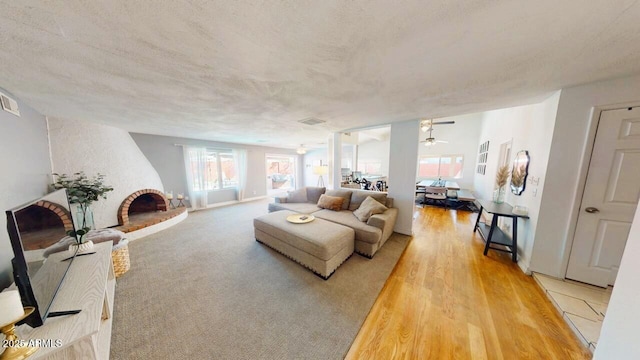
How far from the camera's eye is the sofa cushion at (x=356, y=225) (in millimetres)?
2516

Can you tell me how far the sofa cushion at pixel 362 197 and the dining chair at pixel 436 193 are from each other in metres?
2.83

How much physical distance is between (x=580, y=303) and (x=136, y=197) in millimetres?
6871

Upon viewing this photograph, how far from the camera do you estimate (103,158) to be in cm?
333

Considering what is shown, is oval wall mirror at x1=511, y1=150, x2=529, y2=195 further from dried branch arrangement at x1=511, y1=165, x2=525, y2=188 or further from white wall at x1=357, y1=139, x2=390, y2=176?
white wall at x1=357, y1=139, x2=390, y2=176

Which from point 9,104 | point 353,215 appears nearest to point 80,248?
point 9,104

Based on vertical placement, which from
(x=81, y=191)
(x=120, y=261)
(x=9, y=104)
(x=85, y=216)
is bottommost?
(x=120, y=261)

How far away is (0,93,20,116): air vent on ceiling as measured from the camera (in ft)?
5.68

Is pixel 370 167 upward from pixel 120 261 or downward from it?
upward

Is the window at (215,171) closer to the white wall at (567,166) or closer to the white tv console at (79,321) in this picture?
the white tv console at (79,321)

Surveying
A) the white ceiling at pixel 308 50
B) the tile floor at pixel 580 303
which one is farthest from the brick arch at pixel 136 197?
the tile floor at pixel 580 303

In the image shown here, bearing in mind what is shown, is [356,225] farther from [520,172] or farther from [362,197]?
[520,172]

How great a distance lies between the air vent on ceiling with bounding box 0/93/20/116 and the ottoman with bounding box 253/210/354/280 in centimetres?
286

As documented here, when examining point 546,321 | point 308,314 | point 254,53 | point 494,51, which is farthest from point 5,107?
point 546,321

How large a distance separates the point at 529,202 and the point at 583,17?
7.54 feet
